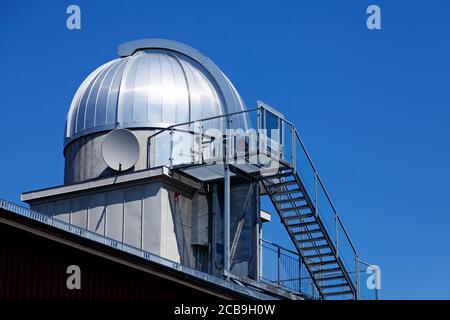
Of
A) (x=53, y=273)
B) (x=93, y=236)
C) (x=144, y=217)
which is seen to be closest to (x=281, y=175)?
(x=144, y=217)

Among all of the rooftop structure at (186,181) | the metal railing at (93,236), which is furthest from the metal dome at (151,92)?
the metal railing at (93,236)

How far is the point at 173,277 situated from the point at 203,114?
13.6 metres

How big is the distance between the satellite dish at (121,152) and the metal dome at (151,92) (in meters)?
1.15

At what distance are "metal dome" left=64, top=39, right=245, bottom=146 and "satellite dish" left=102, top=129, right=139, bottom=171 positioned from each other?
3.76 ft

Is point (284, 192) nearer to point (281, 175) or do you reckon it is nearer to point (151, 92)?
point (281, 175)

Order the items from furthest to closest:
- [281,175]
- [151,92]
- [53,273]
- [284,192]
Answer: [151,92] < [284,192] < [281,175] < [53,273]

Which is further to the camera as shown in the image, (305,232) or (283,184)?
(305,232)

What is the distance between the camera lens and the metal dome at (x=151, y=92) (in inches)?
1375

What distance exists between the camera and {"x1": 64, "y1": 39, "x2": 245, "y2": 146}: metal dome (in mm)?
34938

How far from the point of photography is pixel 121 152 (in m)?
33.7

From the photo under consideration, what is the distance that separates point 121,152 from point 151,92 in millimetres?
2623
